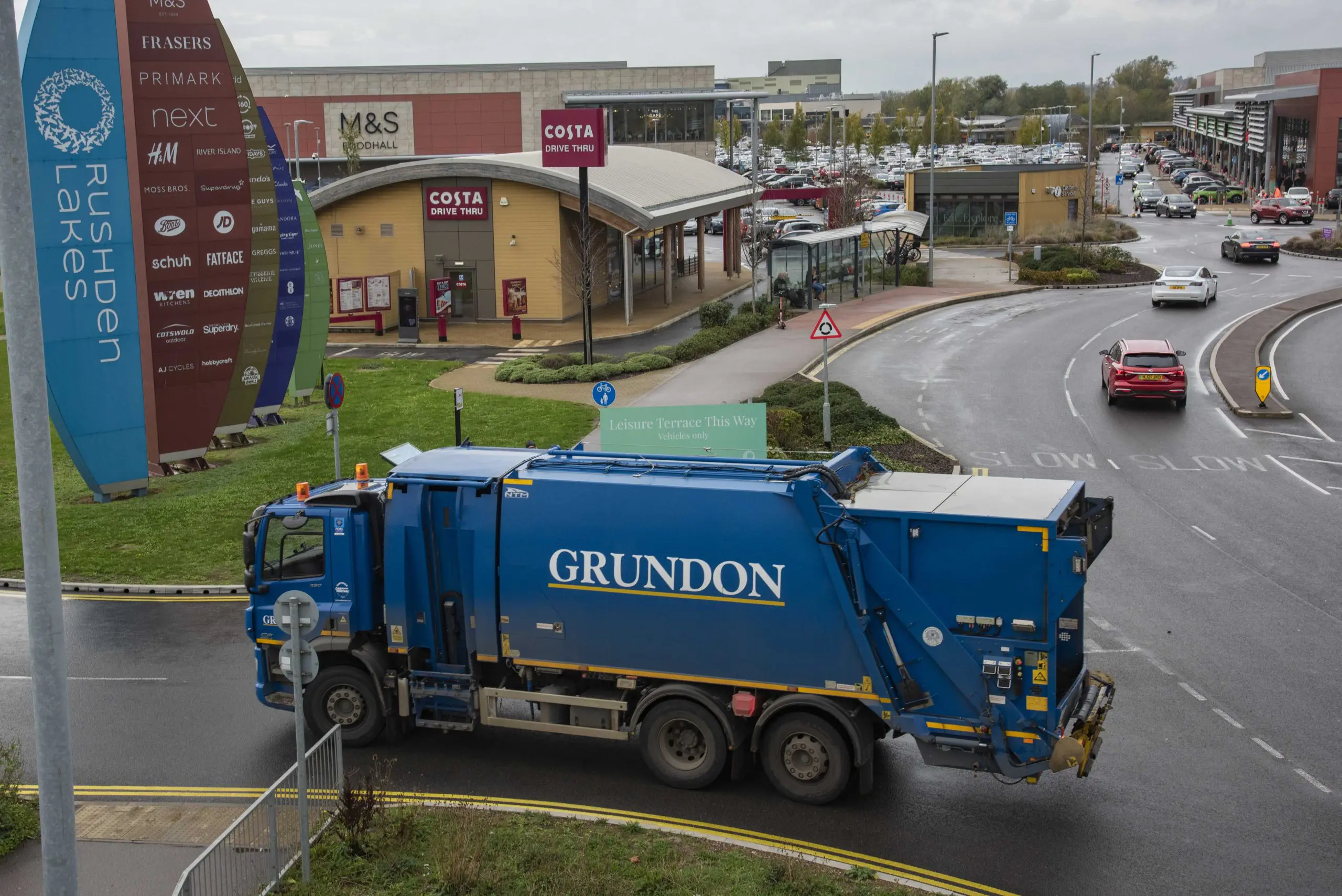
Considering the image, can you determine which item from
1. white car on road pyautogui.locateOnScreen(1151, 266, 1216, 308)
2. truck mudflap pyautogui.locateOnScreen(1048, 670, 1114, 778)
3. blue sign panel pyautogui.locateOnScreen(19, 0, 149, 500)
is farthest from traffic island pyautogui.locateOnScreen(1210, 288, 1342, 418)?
blue sign panel pyautogui.locateOnScreen(19, 0, 149, 500)

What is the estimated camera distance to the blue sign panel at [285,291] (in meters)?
30.7

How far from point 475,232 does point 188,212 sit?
72.8 ft

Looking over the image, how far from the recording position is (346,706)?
13969 mm

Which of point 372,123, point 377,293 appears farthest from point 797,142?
point 377,293

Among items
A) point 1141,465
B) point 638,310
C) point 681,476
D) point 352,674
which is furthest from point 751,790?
point 638,310

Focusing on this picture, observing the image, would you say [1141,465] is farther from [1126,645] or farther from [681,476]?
[681,476]

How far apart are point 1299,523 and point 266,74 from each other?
85.5 meters

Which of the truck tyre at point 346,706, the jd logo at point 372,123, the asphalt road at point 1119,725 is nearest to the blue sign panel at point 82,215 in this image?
the asphalt road at point 1119,725

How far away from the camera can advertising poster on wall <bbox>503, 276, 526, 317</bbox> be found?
46234 mm

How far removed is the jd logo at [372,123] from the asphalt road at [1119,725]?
234 ft

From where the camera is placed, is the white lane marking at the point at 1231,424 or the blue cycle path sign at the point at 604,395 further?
the white lane marking at the point at 1231,424

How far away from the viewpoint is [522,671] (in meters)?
13.3

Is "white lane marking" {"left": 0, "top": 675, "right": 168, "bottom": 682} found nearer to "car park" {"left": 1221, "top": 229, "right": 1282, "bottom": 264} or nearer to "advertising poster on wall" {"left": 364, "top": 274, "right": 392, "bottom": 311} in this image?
"advertising poster on wall" {"left": 364, "top": 274, "right": 392, "bottom": 311}

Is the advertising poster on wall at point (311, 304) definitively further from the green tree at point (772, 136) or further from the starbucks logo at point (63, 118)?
the green tree at point (772, 136)
